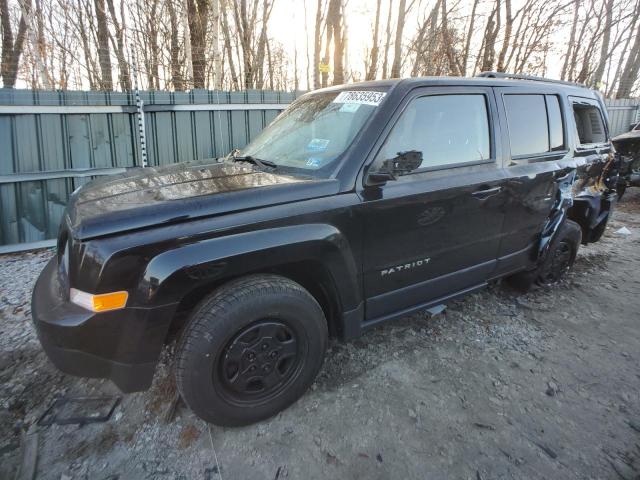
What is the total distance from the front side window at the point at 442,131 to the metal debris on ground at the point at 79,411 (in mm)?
2206

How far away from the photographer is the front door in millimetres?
2461

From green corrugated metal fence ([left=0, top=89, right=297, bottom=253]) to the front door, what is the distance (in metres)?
4.35

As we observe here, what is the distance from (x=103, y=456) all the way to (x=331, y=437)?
1211 millimetres

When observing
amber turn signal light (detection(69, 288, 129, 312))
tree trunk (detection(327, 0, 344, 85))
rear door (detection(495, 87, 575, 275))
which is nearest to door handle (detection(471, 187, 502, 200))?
rear door (detection(495, 87, 575, 275))

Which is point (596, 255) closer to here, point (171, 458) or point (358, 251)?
point (358, 251)

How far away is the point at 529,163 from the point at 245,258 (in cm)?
249

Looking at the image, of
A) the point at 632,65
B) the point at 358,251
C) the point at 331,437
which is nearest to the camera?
the point at 331,437

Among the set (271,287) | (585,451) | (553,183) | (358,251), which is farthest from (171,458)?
(553,183)

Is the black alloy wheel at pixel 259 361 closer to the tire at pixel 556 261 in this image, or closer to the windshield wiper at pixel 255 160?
the windshield wiper at pixel 255 160

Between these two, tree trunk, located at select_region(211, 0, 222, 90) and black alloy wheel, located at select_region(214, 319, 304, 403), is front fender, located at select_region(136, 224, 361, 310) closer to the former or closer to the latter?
black alloy wheel, located at select_region(214, 319, 304, 403)

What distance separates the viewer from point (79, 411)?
7.84 ft

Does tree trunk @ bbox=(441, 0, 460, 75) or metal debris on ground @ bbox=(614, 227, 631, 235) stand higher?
tree trunk @ bbox=(441, 0, 460, 75)

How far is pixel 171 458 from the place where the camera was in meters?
2.08

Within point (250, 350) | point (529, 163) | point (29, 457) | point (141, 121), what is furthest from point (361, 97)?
point (141, 121)
